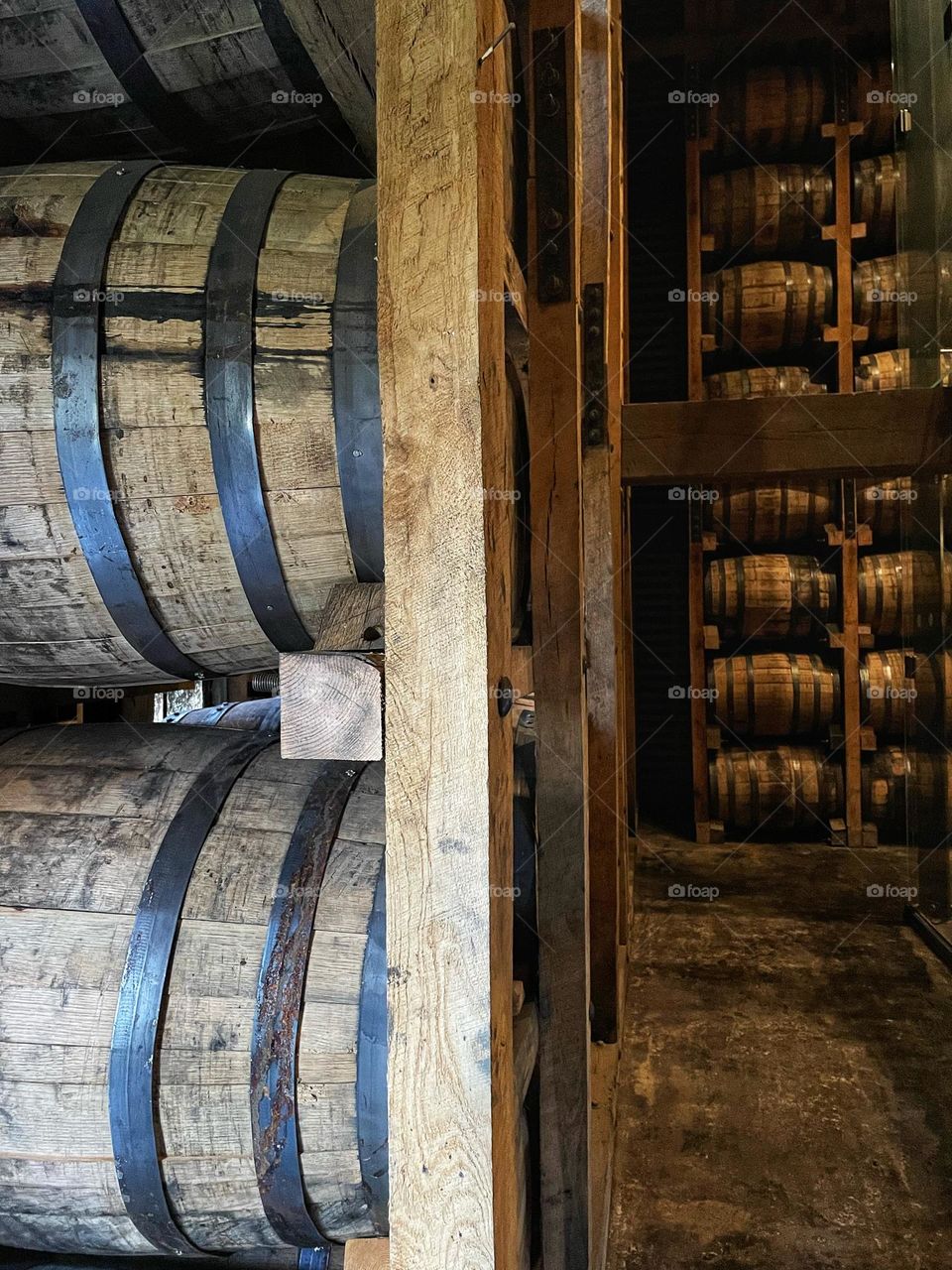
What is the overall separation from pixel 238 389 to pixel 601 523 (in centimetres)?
173

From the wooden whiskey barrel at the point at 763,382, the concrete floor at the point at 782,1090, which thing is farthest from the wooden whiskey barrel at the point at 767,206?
the concrete floor at the point at 782,1090

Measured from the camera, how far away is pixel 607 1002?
3322mm

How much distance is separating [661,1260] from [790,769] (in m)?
4.41

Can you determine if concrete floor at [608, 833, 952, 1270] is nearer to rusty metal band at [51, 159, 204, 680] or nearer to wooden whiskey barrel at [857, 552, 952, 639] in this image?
wooden whiskey barrel at [857, 552, 952, 639]

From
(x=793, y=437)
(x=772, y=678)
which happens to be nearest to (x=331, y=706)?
(x=793, y=437)

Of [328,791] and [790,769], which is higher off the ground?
[328,791]

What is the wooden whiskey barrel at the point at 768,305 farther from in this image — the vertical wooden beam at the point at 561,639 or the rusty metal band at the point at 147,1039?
the rusty metal band at the point at 147,1039

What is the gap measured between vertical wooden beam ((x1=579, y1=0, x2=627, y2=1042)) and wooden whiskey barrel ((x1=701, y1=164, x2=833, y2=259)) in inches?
135

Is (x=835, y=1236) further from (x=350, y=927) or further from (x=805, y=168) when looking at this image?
(x=805, y=168)

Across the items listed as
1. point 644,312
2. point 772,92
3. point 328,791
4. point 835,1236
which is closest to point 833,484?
point 644,312

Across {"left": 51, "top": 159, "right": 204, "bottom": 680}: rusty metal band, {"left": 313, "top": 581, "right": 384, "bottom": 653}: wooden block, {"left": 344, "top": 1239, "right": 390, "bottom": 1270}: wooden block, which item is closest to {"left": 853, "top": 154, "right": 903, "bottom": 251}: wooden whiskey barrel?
{"left": 51, "top": 159, "right": 204, "bottom": 680}: rusty metal band

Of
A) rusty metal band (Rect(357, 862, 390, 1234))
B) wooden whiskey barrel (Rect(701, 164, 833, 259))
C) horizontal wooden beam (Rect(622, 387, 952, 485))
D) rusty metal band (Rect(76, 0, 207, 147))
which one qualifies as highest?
wooden whiskey barrel (Rect(701, 164, 833, 259))

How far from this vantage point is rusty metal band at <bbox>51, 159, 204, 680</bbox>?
4.84 feet

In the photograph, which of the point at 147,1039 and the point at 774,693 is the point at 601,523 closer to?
the point at 147,1039
